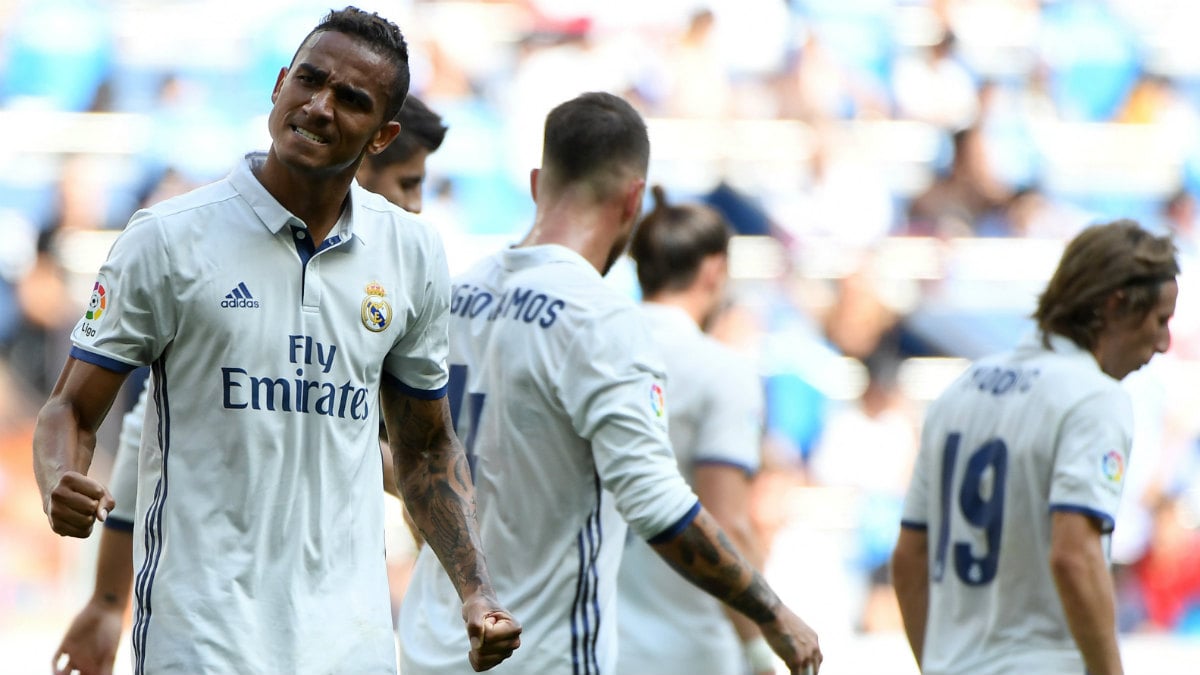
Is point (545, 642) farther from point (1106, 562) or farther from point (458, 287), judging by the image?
point (1106, 562)

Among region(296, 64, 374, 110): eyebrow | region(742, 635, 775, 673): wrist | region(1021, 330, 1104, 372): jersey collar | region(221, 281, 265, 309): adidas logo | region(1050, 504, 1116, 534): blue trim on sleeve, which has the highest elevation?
region(296, 64, 374, 110): eyebrow

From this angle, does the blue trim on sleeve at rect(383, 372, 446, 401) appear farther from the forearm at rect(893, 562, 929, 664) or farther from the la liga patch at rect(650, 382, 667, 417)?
the forearm at rect(893, 562, 929, 664)

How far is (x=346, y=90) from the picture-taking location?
9.98ft

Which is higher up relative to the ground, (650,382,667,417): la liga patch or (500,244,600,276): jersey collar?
(500,244,600,276): jersey collar

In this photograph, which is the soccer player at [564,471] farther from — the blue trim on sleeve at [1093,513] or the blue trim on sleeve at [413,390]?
the blue trim on sleeve at [1093,513]

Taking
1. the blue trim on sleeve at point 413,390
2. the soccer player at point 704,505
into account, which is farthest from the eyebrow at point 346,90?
the soccer player at point 704,505

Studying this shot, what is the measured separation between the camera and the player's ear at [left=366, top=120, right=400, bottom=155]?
10.3ft

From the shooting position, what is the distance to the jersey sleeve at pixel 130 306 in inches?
111

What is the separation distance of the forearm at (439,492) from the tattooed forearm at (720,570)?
0.57 meters

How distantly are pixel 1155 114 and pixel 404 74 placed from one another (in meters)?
11.0

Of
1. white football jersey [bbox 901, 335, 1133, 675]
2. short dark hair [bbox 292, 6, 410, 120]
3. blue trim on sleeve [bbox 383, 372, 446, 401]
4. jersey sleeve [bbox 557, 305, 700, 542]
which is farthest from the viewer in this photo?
white football jersey [bbox 901, 335, 1133, 675]

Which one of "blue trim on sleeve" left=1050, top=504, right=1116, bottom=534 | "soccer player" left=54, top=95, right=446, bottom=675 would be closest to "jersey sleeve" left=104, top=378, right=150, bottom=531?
"soccer player" left=54, top=95, right=446, bottom=675

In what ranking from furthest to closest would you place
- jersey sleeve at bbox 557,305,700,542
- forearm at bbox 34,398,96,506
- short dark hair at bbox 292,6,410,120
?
jersey sleeve at bbox 557,305,700,542, short dark hair at bbox 292,6,410,120, forearm at bbox 34,398,96,506

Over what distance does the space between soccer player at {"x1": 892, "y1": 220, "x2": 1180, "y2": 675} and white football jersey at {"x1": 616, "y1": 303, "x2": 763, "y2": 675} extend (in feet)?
1.98
